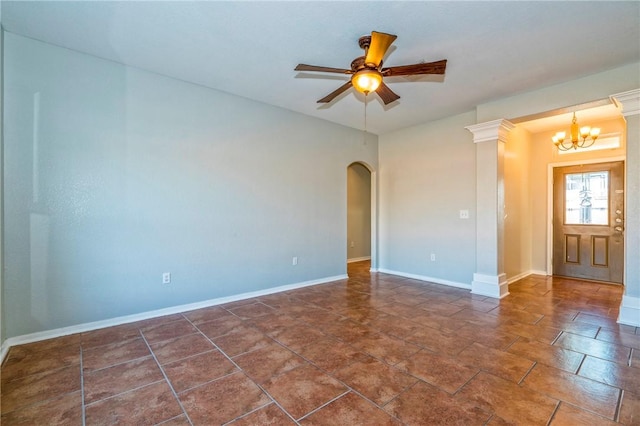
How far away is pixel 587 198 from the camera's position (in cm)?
526

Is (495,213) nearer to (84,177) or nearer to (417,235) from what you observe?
(417,235)

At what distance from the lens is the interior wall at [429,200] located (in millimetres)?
4705

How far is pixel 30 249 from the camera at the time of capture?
2.69m

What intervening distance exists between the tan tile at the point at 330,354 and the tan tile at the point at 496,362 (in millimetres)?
872

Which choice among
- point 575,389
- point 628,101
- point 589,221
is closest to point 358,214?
point 589,221

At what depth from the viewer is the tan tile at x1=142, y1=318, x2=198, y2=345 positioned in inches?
110

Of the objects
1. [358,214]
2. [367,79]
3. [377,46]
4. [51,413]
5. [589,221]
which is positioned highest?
[377,46]

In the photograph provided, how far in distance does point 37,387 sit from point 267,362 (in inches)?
62.5

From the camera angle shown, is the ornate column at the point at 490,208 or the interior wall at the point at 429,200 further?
the interior wall at the point at 429,200

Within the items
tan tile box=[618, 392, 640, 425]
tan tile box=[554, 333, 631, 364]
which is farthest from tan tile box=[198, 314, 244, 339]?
tan tile box=[554, 333, 631, 364]

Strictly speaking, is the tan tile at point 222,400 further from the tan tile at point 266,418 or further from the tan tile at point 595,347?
the tan tile at point 595,347

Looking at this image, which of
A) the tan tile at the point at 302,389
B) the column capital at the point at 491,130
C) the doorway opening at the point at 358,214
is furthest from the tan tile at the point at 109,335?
the column capital at the point at 491,130

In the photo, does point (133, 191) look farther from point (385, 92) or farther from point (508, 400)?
point (508, 400)

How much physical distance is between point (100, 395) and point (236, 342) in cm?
104
